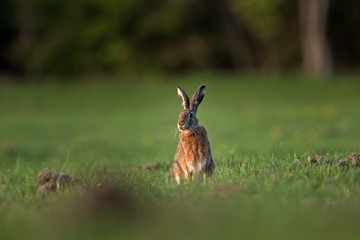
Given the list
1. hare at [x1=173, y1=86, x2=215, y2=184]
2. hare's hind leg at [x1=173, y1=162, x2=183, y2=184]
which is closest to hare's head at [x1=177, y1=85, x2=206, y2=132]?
hare at [x1=173, y1=86, x2=215, y2=184]

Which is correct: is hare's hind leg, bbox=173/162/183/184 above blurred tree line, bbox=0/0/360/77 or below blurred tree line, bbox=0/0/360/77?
below

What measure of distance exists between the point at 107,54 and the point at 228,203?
50.3 meters

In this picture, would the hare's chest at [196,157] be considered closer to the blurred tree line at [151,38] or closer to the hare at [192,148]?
the hare at [192,148]

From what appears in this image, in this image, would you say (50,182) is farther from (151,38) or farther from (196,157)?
(151,38)

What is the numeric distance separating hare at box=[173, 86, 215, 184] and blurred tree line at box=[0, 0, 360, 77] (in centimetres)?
4414

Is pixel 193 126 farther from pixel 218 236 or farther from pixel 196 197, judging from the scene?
pixel 218 236

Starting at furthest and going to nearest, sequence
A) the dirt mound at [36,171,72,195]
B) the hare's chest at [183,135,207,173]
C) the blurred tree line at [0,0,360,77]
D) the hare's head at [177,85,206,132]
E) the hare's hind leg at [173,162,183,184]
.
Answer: the blurred tree line at [0,0,360,77] → the hare's hind leg at [173,162,183,184] → the hare's chest at [183,135,207,173] → the hare's head at [177,85,206,132] → the dirt mound at [36,171,72,195]

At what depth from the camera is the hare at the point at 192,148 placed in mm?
8664

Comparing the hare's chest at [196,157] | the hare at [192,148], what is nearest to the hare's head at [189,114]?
the hare at [192,148]

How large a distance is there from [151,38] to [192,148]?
48790 mm

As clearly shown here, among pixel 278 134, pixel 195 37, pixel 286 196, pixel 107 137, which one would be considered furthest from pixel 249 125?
pixel 195 37

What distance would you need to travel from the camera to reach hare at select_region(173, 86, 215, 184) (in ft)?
28.4

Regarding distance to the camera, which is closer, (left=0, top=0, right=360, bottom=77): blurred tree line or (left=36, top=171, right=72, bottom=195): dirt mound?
(left=36, top=171, right=72, bottom=195): dirt mound

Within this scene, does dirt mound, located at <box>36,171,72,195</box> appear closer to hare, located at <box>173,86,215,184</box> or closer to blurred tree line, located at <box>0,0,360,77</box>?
hare, located at <box>173,86,215,184</box>
